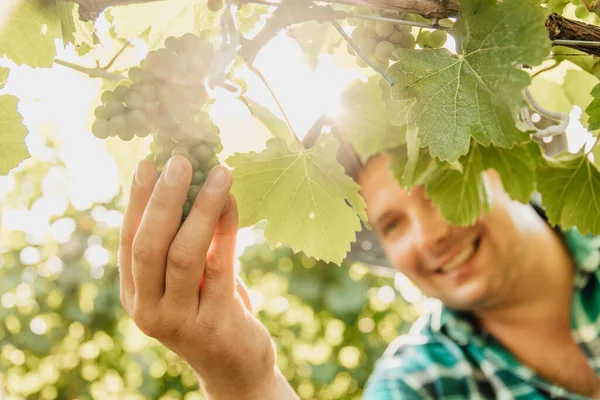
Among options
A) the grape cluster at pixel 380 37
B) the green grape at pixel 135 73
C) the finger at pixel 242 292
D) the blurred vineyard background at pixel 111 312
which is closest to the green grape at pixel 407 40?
the grape cluster at pixel 380 37

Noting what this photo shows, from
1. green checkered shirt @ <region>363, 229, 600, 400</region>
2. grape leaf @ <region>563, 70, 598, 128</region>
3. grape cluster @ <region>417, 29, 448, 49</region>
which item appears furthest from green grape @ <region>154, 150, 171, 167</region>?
green checkered shirt @ <region>363, 229, 600, 400</region>

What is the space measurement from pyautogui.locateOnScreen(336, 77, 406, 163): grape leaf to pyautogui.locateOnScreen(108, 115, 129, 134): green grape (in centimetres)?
52

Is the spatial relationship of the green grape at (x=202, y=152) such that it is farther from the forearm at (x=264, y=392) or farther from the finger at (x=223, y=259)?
the forearm at (x=264, y=392)

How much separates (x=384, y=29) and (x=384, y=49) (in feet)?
0.08

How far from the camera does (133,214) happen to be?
90 cm

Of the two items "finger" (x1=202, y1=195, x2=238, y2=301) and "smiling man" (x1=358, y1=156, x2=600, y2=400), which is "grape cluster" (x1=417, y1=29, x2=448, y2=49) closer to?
"finger" (x1=202, y1=195, x2=238, y2=301)

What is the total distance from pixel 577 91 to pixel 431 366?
170cm

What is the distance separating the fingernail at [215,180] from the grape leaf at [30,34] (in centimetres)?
23

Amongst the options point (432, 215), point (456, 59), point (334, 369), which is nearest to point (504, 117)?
point (456, 59)

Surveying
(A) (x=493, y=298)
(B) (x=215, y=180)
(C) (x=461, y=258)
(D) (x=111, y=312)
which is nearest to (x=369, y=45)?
(B) (x=215, y=180)

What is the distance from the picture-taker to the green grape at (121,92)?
0.70 meters

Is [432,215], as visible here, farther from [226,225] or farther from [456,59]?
[456,59]

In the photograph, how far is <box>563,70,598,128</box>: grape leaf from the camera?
1016mm

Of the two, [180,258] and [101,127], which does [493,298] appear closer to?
[180,258]
